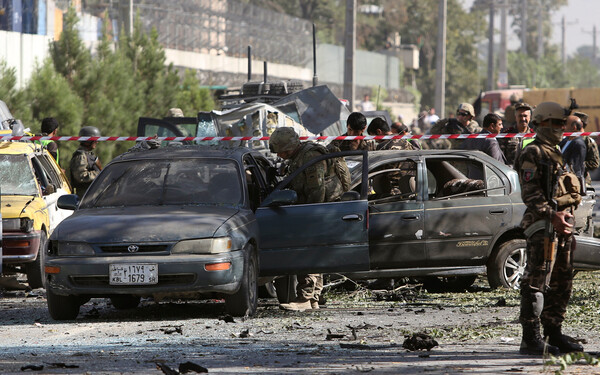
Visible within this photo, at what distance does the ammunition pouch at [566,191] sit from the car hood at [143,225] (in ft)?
9.89

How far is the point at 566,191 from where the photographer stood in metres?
7.97

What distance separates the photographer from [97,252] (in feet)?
31.5

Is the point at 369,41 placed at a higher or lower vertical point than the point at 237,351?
higher

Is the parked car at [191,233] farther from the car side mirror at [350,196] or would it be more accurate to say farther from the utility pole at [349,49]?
the utility pole at [349,49]

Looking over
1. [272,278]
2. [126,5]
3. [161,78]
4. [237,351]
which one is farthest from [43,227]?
[161,78]

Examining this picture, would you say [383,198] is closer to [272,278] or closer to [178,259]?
[272,278]

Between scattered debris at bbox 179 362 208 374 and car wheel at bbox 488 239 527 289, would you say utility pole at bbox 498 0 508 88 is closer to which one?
car wheel at bbox 488 239 527 289

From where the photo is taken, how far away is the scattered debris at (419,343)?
8109 mm

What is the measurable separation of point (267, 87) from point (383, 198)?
38.5 feet

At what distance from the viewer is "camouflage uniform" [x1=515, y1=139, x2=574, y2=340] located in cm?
784

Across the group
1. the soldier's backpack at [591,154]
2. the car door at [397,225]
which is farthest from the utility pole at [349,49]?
the car door at [397,225]

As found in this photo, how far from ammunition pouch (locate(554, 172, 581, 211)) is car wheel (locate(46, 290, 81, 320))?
4.35 metres

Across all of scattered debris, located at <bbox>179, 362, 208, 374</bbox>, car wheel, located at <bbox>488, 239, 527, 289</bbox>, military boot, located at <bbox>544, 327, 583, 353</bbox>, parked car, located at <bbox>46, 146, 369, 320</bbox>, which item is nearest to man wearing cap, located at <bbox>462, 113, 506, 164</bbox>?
car wheel, located at <bbox>488, 239, 527, 289</bbox>

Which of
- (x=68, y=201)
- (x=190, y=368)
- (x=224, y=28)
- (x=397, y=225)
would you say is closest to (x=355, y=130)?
(x=397, y=225)
